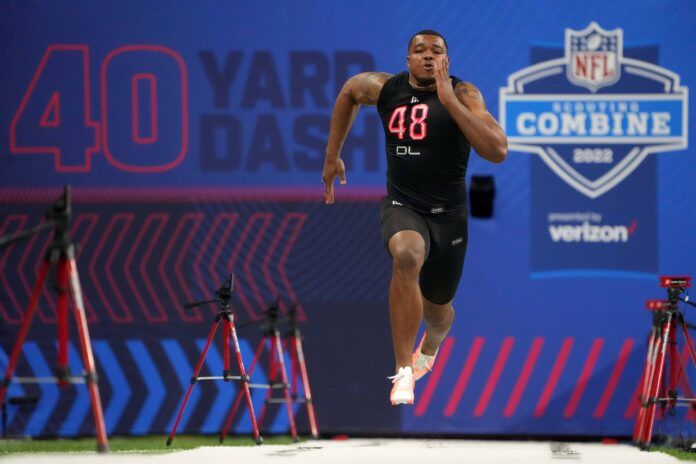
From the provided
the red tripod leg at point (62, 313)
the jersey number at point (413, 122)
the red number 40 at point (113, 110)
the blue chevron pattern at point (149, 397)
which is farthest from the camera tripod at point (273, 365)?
the red tripod leg at point (62, 313)

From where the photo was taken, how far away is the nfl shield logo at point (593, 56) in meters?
8.96

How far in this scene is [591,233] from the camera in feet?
29.3

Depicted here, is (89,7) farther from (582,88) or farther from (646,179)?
(646,179)

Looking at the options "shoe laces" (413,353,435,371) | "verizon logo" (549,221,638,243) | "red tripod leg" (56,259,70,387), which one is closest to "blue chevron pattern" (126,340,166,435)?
"verizon logo" (549,221,638,243)

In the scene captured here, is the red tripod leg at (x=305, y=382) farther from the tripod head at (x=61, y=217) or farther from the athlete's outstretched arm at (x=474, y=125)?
the tripod head at (x=61, y=217)

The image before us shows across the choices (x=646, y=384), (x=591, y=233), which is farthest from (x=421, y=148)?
(x=591, y=233)

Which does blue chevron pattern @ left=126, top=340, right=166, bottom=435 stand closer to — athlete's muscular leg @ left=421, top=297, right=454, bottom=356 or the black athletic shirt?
athlete's muscular leg @ left=421, top=297, right=454, bottom=356

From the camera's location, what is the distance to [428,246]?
5.16 m

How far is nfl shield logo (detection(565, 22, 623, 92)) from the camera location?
896cm

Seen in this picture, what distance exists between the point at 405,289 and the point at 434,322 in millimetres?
925

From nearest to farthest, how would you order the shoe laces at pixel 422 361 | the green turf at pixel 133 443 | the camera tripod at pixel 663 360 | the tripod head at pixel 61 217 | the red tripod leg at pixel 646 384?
the tripod head at pixel 61 217 → the shoe laces at pixel 422 361 → the camera tripod at pixel 663 360 → the red tripod leg at pixel 646 384 → the green turf at pixel 133 443

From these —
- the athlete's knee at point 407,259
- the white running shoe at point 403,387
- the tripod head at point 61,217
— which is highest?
the tripod head at point 61,217

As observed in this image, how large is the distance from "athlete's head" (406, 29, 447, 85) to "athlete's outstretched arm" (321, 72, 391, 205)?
0.29m

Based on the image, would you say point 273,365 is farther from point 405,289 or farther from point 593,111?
point 405,289
